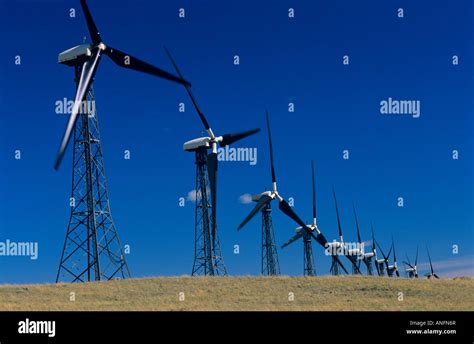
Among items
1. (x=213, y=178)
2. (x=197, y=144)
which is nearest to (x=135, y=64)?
(x=213, y=178)

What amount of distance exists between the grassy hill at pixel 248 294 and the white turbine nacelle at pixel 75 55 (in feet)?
63.2

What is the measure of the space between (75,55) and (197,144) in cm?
2062

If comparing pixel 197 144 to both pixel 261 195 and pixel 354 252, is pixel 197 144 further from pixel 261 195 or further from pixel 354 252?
pixel 354 252

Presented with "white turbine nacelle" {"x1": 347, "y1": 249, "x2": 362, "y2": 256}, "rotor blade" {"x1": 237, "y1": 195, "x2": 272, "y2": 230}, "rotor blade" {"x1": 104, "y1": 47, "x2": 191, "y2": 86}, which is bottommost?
"white turbine nacelle" {"x1": 347, "y1": 249, "x2": 362, "y2": 256}

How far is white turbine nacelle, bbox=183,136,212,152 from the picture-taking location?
68.2m

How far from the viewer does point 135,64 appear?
174 ft

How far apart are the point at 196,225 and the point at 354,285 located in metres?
22.5

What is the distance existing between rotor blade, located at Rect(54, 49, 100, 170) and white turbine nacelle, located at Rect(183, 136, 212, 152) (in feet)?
64.3

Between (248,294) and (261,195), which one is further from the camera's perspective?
(261,195)
